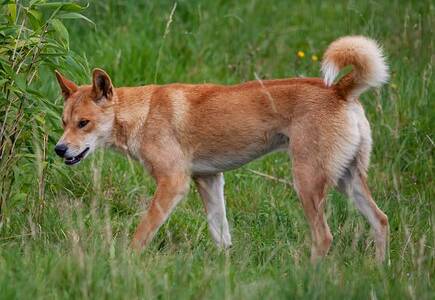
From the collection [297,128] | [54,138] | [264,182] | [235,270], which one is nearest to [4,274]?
[235,270]

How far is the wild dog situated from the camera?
6.20 m

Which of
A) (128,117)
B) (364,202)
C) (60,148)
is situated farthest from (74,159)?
(364,202)

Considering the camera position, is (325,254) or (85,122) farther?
(85,122)

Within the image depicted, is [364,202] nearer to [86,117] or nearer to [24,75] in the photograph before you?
[86,117]

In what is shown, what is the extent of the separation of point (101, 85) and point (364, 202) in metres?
1.87

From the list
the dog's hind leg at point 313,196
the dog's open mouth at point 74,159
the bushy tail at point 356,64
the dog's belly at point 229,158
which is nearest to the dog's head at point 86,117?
the dog's open mouth at point 74,159

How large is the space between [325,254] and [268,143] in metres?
0.90

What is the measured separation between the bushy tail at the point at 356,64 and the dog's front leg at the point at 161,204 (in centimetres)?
115

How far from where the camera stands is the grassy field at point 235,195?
16.4ft

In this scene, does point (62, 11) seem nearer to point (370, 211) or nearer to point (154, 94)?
point (154, 94)

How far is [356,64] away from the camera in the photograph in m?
6.17

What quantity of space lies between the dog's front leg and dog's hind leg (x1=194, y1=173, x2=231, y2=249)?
0.32 meters

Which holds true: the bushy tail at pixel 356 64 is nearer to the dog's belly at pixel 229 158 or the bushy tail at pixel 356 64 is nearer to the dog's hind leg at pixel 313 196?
the dog's hind leg at pixel 313 196

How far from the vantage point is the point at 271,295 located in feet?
16.0
